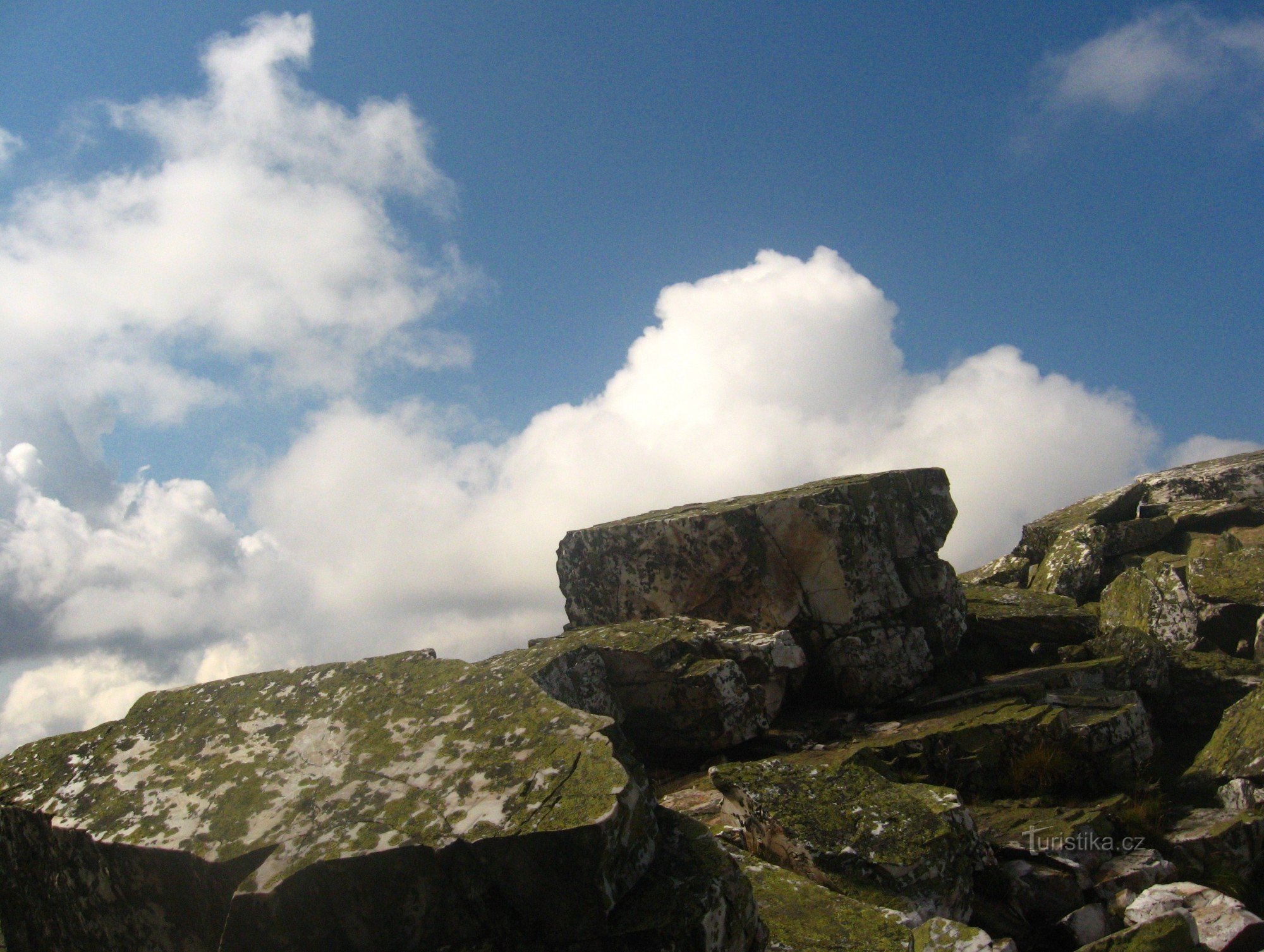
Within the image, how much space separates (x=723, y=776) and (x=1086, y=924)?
3.30m

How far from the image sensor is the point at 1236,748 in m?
10.1

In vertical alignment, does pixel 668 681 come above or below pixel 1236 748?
above

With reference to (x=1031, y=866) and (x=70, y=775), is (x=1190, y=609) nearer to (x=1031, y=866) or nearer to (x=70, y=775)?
(x=1031, y=866)

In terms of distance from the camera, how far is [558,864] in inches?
188

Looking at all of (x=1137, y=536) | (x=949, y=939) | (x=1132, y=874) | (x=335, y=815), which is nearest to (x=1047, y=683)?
(x=1132, y=874)

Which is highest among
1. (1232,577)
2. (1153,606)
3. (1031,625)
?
(1232,577)

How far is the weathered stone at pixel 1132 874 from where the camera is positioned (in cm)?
757

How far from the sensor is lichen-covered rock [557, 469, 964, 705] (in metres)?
12.2

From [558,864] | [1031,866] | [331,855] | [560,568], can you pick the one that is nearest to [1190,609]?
[1031,866]

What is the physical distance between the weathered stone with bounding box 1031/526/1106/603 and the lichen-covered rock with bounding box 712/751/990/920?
991cm

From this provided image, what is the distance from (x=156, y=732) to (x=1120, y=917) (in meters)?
8.15

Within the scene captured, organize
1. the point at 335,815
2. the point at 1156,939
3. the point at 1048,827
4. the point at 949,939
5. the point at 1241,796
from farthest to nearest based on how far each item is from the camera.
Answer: the point at 1241,796
the point at 1048,827
the point at 1156,939
the point at 949,939
the point at 335,815

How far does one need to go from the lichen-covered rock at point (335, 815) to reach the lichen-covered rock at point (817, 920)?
1354 mm

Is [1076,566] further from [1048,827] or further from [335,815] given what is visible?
[335,815]
